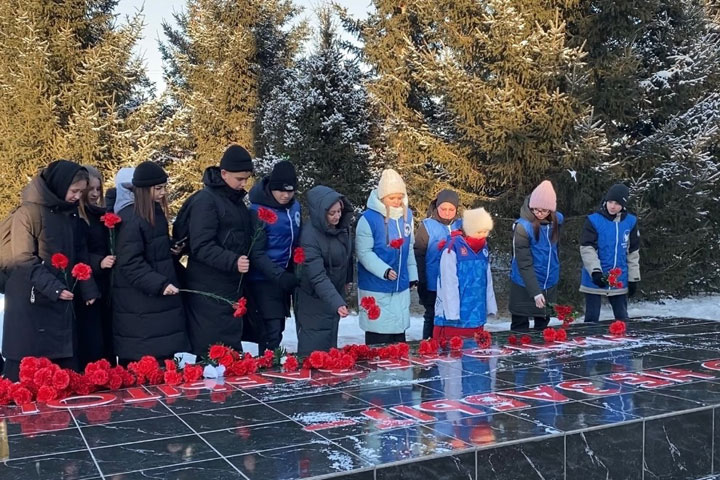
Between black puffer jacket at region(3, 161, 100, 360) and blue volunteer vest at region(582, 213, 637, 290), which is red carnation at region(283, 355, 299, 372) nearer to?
black puffer jacket at region(3, 161, 100, 360)

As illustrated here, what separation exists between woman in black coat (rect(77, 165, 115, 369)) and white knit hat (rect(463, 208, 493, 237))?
282cm

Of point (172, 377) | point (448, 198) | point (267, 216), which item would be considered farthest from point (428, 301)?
point (172, 377)

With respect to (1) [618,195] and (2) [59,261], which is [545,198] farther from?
(2) [59,261]

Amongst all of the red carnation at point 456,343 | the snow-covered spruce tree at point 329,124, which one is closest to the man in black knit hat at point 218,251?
the red carnation at point 456,343

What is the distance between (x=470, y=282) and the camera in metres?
5.73

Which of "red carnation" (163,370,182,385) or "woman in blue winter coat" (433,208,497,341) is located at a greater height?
"woman in blue winter coat" (433,208,497,341)

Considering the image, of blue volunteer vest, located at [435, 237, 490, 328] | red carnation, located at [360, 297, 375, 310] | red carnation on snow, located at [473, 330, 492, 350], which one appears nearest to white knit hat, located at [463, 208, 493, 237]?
blue volunteer vest, located at [435, 237, 490, 328]

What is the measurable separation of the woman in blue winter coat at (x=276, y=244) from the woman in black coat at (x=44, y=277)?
1315mm

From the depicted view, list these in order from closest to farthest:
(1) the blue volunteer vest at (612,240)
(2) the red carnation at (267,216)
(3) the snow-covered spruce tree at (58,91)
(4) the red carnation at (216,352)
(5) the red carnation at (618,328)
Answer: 1. (4) the red carnation at (216,352)
2. (2) the red carnation at (267,216)
3. (5) the red carnation at (618,328)
4. (1) the blue volunteer vest at (612,240)
5. (3) the snow-covered spruce tree at (58,91)

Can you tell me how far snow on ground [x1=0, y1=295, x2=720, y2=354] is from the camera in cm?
942

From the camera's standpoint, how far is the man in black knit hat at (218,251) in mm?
4809

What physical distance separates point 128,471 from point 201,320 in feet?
7.49

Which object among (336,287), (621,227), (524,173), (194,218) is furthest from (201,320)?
(524,173)

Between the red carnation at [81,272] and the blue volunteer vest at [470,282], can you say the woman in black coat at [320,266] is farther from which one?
the red carnation at [81,272]
